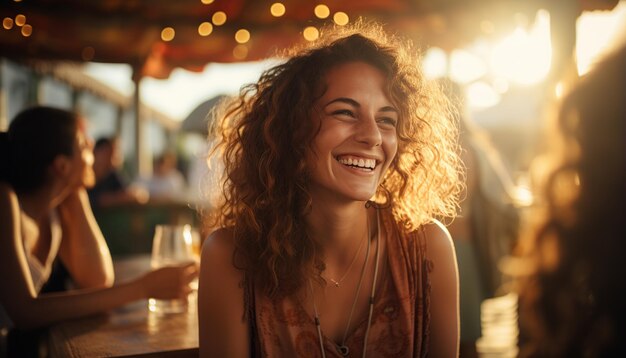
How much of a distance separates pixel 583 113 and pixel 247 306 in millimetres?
1058

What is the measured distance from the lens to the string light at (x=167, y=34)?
550 centimetres

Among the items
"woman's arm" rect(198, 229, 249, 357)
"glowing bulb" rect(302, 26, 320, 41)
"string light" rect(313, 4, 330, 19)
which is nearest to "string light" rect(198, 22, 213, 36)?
"glowing bulb" rect(302, 26, 320, 41)

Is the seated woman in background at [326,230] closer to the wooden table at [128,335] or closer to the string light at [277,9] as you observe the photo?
the wooden table at [128,335]

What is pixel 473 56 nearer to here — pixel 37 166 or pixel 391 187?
pixel 391 187

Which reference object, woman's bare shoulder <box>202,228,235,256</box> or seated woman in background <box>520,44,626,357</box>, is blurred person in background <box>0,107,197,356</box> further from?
seated woman in background <box>520,44,626,357</box>

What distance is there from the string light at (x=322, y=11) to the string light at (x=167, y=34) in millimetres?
1453

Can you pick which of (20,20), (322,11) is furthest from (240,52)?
(20,20)

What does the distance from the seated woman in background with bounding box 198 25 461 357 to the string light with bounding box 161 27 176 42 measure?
3.99 metres

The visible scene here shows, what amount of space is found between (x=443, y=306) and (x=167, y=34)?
4.66 m

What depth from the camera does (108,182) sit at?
5875 millimetres

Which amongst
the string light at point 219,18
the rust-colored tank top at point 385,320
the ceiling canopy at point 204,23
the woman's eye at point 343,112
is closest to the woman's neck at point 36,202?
the rust-colored tank top at point 385,320

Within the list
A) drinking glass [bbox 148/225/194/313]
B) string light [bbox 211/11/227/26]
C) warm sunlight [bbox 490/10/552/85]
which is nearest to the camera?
drinking glass [bbox 148/225/194/313]

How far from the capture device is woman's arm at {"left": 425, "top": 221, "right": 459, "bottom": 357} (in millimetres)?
1686

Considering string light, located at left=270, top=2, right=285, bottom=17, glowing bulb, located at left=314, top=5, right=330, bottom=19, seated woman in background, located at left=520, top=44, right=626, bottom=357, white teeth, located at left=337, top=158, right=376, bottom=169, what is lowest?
seated woman in background, located at left=520, top=44, right=626, bottom=357
